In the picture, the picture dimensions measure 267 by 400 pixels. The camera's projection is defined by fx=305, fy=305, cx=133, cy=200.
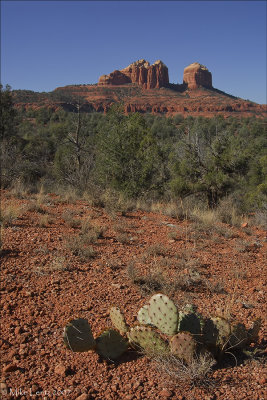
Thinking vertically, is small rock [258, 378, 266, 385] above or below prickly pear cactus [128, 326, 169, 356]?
below

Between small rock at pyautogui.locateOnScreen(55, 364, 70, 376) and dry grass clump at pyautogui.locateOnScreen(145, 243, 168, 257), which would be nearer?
small rock at pyautogui.locateOnScreen(55, 364, 70, 376)

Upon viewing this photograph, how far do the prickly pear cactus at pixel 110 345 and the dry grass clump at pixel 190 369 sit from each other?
32cm

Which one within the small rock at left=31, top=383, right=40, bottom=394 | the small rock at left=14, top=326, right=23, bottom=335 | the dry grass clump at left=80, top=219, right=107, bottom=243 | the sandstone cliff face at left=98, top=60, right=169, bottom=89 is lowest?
the small rock at left=31, top=383, right=40, bottom=394

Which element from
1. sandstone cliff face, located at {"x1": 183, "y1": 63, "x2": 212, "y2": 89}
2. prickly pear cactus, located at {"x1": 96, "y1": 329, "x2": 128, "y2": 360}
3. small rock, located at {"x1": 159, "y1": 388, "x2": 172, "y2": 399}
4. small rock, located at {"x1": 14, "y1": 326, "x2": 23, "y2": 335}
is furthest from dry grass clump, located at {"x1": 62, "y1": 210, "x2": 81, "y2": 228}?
sandstone cliff face, located at {"x1": 183, "y1": 63, "x2": 212, "y2": 89}

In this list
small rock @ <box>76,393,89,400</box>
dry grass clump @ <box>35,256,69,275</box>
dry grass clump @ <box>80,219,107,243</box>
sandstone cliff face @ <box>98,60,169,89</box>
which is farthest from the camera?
sandstone cliff face @ <box>98,60,169,89</box>

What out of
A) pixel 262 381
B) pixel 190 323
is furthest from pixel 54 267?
pixel 262 381

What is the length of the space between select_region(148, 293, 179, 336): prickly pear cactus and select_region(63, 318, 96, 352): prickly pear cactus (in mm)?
556

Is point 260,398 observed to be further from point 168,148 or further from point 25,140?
point 25,140

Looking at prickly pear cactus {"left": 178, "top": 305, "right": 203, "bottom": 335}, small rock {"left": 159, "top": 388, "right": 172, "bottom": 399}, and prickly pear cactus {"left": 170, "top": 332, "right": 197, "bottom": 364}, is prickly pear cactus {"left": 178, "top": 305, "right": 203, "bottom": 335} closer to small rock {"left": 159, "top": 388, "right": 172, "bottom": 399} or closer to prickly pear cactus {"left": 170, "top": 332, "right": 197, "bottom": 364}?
prickly pear cactus {"left": 170, "top": 332, "right": 197, "bottom": 364}

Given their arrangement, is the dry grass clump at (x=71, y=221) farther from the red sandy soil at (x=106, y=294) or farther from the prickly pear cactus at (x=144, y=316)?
the prickly pear cactus at (x=144, y=316)

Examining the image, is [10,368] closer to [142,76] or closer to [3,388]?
[3,388]

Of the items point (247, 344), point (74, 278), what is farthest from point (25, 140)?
point (247, 344)

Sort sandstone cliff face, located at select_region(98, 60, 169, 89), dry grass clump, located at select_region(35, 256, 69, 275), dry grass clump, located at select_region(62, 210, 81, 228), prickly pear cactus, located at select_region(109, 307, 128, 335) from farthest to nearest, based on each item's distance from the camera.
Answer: sandstone cliff face, located at select_region(98, 60, 169, 89) → dry grass clump, located at select_region(62, 210, 81, 228) → dry grass clump, located at select_region(35, 256, 69, 275) → prickly pear cactus, located at select_region(109, 307, 128, 335)

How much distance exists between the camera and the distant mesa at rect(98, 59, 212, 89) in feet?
377
